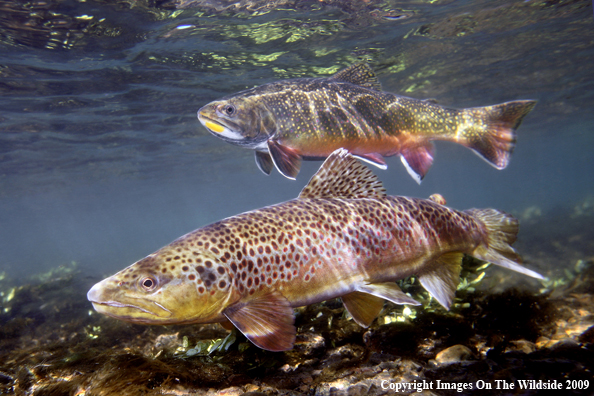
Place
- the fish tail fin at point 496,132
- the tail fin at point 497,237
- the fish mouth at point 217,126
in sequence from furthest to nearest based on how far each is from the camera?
the fish tail fin at point 496,132 < the fish mouth at point 217,126 < the tail fin at point 497,237

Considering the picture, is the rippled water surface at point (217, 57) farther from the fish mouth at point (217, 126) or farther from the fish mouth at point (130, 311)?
the fish mouth at point (130, 311)

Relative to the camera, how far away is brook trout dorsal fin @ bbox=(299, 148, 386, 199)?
289 cm

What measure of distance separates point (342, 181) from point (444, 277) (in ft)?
4.39

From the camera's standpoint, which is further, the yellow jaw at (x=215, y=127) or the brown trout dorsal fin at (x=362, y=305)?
the yellow jaw at (x=215, y=127)

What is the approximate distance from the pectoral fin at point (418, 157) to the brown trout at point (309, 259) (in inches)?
46.8

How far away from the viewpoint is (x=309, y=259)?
2.40 m

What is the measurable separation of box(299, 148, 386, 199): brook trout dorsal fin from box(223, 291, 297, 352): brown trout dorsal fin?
108 cm

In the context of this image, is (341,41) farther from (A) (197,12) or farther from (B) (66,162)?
(B) (66,162)

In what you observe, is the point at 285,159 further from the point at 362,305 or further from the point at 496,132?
the point at 496,132

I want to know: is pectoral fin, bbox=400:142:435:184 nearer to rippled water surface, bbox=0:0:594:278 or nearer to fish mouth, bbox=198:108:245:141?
fish mouth, bbox=198:108:245:141

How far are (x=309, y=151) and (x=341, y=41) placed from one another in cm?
1100

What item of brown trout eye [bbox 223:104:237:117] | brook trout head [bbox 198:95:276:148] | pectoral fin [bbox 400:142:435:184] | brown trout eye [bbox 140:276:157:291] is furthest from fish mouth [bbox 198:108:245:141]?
pectoral fin [bbox 400:142:435:184]

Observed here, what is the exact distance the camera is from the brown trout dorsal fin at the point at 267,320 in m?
2.03

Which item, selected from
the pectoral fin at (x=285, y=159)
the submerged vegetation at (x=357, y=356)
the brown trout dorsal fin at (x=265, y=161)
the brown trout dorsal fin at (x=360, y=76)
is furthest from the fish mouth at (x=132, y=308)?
the brown trout dorsal fin at (x=360, y=76)
